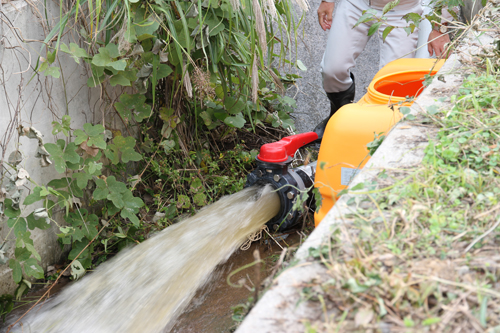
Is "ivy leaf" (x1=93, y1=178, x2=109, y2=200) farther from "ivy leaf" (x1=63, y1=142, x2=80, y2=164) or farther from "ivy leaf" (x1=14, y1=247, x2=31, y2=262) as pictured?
"ivy leaf" (x1=14, y1=247, x2=31, y2=262)

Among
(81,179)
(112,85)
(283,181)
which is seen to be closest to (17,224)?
(81,179)

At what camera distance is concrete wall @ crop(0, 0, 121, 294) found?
1743 mm

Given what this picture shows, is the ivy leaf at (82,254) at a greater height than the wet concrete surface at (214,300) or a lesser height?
greater

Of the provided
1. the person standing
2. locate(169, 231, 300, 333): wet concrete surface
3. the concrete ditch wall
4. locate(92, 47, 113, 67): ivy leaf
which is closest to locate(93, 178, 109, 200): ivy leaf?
locate(92, 47, 113, 67): ivy leaf

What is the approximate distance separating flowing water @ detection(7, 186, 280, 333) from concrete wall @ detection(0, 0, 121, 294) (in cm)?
31

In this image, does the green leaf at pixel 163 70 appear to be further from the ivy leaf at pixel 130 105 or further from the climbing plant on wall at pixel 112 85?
the ivy leaf at pixel 130 105

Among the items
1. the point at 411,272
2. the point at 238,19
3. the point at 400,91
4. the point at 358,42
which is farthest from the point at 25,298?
the point at 358,42

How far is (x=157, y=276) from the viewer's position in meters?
1.94

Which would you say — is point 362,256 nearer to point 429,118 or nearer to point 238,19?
point 429,118

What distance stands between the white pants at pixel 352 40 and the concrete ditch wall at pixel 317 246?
1.56 metres

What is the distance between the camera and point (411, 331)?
65 centimetres

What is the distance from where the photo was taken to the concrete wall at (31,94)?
174 centimetres

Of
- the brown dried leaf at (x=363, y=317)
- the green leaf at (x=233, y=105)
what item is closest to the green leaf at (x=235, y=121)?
the green leaf at (x=233, y=105)

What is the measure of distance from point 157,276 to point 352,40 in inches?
83.7
